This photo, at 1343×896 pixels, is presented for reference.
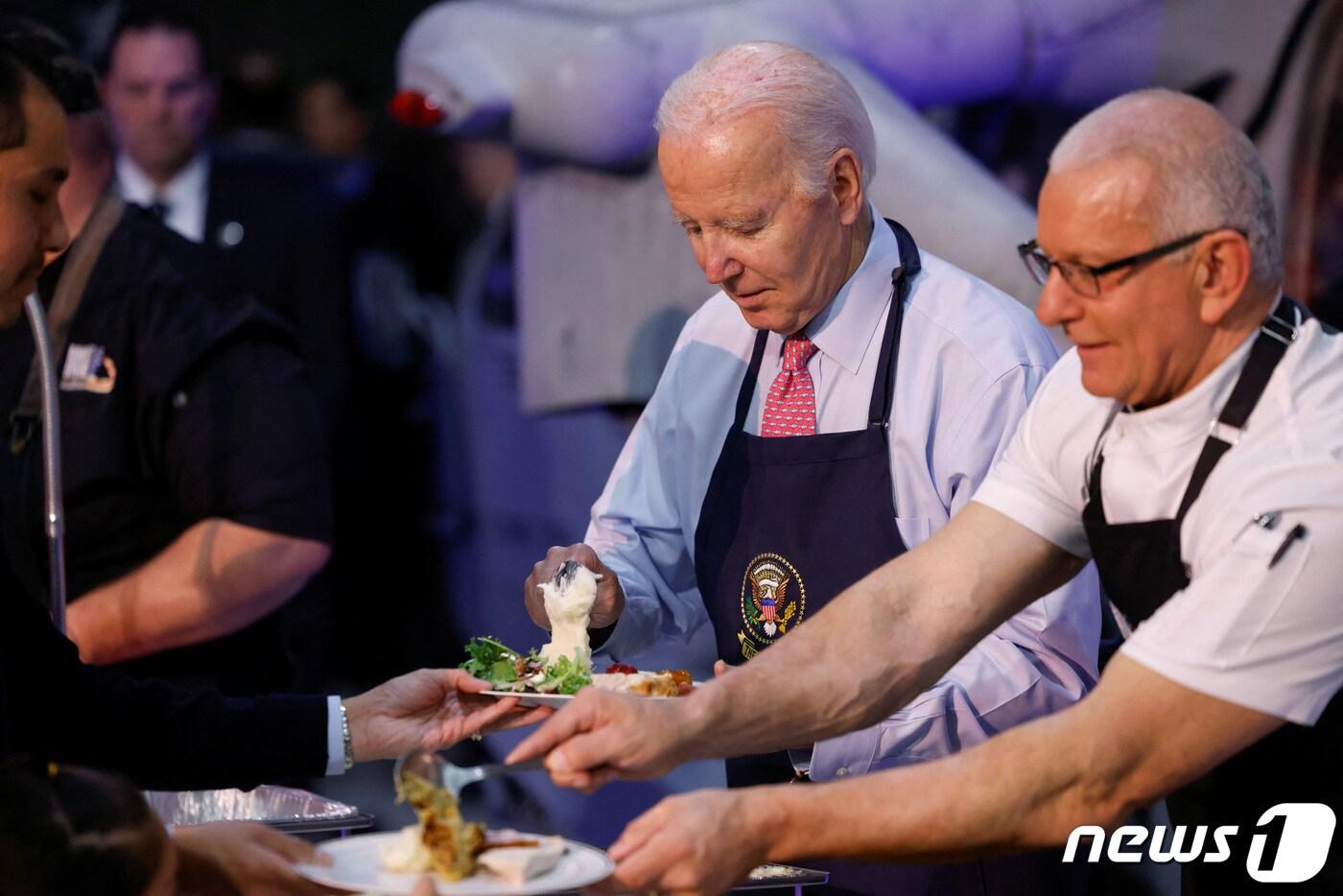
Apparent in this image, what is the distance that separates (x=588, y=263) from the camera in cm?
389

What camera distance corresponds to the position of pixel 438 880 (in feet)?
5.13

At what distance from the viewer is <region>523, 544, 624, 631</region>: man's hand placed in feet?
8.56

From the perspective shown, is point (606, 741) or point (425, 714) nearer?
point (606, 741)

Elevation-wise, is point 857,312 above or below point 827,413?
above

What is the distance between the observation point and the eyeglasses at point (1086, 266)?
176 centimetres

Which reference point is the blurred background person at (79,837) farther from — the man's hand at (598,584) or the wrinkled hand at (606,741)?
the man's hand at (598,584)

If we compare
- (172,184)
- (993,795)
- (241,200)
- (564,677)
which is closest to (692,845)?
(993,795)

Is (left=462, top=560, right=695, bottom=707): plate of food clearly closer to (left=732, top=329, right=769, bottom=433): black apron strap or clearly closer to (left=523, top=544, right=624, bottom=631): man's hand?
(left=523, top=544, right=624, bottom=631): man's hand

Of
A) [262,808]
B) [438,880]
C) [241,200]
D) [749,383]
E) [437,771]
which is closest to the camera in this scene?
[438,880]

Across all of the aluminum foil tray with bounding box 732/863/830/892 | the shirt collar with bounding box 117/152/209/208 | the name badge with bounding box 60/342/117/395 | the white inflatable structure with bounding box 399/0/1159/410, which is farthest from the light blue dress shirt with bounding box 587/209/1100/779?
the shirt collar with bounding box 117/152/209/208

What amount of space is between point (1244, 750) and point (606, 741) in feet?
2.51

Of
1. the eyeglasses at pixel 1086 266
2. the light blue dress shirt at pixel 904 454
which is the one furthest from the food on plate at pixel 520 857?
the eyeglasses at pixel 1086 266

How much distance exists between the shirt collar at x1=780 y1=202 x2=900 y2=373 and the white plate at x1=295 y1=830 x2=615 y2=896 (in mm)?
1158

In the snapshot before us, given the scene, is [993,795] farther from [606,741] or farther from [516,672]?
[516,672]
